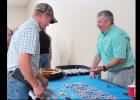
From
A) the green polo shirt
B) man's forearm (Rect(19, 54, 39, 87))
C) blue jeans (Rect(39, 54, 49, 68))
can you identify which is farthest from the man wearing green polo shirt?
man's forearm (Rect(19, 54, 39, 87))

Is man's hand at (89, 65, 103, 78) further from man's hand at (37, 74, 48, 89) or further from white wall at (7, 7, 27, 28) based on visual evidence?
white wall at (7, 7, 27, 28)

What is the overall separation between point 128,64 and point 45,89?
397 millimetres

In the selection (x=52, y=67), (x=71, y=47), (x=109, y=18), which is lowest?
(x=52, y=67)

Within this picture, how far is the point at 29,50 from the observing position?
3.00 feet

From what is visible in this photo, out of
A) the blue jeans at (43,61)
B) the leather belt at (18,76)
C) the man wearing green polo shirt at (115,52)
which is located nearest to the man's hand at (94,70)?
Result: the man wearing green polo shirt at (115,52)

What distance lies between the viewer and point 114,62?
109 centimetres

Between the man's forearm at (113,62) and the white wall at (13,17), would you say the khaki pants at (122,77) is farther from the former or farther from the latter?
the white wall at (13,17)

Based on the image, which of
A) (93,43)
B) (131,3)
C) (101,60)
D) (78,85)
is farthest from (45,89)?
(131,3)

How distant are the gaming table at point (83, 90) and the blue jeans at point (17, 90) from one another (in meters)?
0.11

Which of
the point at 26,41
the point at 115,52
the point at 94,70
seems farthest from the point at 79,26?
the point at 26,41

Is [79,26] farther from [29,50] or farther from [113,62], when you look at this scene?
[29,50]

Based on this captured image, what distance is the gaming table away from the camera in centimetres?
95

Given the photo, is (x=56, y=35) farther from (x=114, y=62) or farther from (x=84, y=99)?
(x=84, y=99)

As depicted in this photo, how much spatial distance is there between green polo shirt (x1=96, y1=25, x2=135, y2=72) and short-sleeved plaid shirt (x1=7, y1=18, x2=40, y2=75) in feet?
1.06
